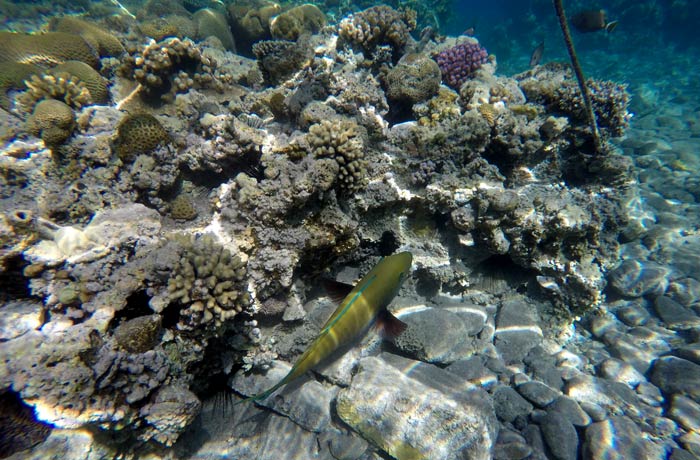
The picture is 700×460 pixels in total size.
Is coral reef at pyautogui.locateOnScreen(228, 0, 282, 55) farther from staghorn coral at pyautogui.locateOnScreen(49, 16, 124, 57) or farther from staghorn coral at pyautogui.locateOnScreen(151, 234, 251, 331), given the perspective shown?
staghorn coral at pyautogui.locateOnScreen(151, 234, 251, 331)

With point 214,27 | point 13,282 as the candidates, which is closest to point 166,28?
point 214,27

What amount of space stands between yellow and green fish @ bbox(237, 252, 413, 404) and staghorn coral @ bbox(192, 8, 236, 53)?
8.69 m

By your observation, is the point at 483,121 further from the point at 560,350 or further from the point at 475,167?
the point at 560,350

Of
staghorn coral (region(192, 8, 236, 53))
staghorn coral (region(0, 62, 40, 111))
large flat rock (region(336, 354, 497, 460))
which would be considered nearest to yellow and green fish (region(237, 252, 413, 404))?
large flat rock (region(336, 354, 497, 460))

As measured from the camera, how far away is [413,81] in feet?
17.1

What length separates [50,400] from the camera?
218 centimetres

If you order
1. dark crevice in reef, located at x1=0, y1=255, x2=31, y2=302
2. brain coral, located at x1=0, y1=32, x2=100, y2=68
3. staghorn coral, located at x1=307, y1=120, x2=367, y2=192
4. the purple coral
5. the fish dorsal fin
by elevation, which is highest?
the purple coral

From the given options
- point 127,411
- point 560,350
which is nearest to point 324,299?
point 127,411

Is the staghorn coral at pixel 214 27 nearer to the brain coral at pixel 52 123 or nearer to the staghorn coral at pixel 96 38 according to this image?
the staghorn coral at pixel 96 38

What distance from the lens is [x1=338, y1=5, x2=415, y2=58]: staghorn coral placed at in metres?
5.94

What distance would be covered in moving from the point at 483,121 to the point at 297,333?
13.6ft

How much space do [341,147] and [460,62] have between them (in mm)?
4408

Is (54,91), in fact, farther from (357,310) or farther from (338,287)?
(357,310)

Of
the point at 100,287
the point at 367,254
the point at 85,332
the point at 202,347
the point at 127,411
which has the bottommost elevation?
the point at 127,411
